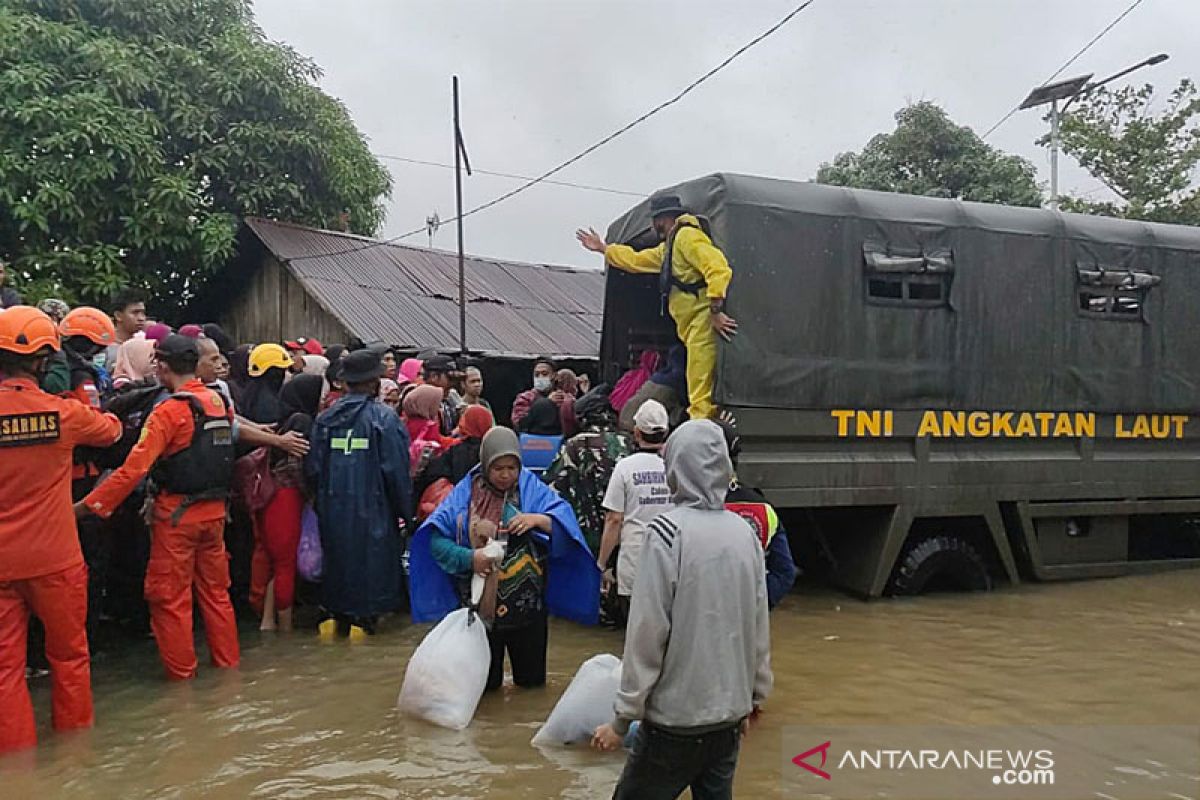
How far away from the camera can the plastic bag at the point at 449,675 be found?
170 inches

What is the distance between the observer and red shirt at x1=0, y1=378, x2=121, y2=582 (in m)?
4.01

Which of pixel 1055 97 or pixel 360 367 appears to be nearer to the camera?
pixel 360 367

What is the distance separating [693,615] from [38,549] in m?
2.87

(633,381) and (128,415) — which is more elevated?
(633,381)

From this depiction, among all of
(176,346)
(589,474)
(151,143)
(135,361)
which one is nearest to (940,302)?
(589,474)

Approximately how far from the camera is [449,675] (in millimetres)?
4309

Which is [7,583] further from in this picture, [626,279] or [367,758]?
[626,279]

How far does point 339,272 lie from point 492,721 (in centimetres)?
949

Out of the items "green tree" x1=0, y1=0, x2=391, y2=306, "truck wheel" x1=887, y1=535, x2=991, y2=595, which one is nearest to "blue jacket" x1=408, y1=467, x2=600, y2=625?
"truck wheel" x1=887, y1=535, x2=991, y2=595

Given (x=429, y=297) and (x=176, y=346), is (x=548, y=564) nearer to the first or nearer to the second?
(x=176, y=346)

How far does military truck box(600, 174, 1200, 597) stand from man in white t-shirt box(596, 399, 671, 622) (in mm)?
1176

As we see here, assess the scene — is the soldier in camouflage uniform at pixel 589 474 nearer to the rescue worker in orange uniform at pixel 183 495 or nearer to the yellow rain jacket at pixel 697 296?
the yellow rain jacket at pixel 697 296

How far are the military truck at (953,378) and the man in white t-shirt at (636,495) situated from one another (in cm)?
118

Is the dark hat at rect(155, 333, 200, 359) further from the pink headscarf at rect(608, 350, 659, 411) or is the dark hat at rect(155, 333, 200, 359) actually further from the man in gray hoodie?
the man in gray hoodie
